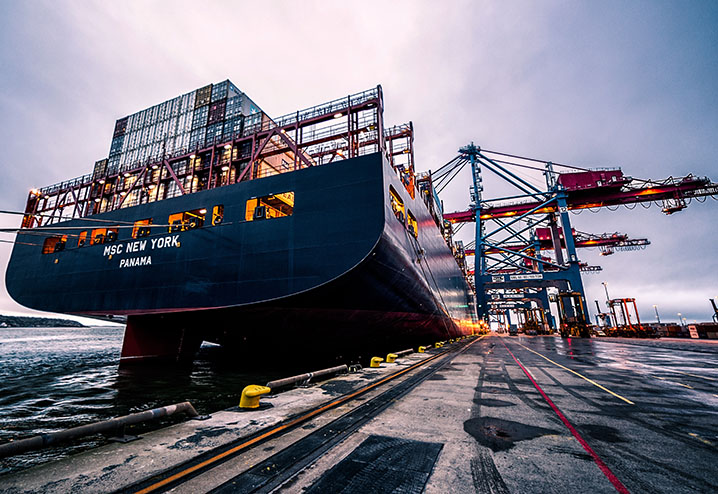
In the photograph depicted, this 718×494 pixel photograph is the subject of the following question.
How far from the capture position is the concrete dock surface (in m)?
2.78

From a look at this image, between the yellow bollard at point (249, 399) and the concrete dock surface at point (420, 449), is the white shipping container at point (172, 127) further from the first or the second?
the concrete dock surface at point (420, 449)

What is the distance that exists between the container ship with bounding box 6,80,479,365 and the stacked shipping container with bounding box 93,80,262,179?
0.20m

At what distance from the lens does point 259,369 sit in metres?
13.7

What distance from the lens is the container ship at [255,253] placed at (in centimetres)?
1193

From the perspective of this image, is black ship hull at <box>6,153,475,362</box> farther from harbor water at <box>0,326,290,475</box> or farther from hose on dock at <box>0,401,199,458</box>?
hose on dock at <box>0,401,199,458</box>

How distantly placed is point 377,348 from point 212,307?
9.04 meters

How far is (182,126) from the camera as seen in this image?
22.2 metres

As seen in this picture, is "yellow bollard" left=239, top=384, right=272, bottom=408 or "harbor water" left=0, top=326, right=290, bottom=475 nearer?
"yellow bollard" left=239, top=384, right=272, bottom=408

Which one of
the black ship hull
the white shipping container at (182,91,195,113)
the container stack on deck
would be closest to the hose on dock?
the black ship hull

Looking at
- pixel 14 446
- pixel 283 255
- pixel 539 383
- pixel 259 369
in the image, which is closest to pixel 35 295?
pixel 259 369

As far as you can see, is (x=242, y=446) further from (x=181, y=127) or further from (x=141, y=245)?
(x=181, y=127)

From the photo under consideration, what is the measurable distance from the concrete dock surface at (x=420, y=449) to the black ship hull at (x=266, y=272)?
5.97m

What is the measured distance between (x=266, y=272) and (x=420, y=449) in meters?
9.82

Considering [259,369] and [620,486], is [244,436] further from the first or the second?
[259,369]
